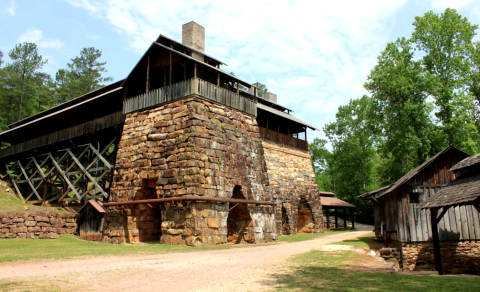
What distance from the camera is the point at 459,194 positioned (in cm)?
1080

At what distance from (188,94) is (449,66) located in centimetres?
1842

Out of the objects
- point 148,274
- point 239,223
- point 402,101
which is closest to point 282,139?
point 402,101

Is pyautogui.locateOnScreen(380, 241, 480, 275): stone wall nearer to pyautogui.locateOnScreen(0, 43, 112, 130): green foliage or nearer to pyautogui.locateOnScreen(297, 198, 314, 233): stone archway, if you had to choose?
pyautogui.locateOnScreen(297, 198, 314, 233): stone archway

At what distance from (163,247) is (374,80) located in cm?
1941

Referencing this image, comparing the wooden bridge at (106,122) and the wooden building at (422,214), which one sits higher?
the wooden bridge at (106,122)

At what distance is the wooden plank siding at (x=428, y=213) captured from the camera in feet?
46.3

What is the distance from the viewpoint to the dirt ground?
6.12m

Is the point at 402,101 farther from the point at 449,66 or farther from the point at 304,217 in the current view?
the point at 304,217

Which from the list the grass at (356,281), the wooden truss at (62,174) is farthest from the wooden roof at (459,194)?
the wooden truss at (62,174)

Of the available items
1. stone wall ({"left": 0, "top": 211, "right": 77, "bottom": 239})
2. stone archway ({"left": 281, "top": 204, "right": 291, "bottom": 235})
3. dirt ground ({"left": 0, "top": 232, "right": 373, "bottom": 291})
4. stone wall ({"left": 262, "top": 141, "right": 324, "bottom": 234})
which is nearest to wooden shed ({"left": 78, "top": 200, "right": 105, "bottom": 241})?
stone wall ({"left": 0, "top": 211, "right": 77, "bottom": 239})

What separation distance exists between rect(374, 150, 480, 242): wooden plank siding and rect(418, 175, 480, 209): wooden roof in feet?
5.81

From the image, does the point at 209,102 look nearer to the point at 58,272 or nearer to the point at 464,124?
the point at 58,272

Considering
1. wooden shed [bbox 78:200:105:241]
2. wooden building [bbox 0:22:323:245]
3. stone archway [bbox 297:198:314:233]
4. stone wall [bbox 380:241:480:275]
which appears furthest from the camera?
stone archway [bbox 297:198:314:233]

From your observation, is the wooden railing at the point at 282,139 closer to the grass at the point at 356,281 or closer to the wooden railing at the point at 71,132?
the wooden railing at the point at 71,132
